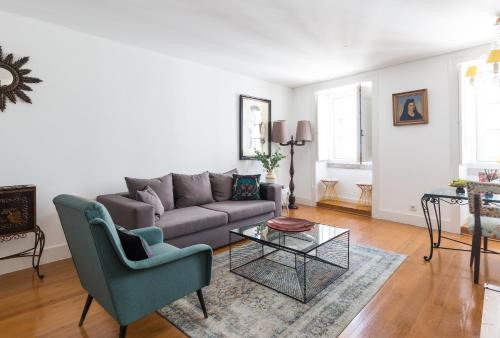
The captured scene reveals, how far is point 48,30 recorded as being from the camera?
2.80 meters

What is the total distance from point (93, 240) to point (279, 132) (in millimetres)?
4067

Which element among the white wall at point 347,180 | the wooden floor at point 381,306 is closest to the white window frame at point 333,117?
the white wall at point 347,180

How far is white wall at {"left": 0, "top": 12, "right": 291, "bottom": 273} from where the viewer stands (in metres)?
2.69

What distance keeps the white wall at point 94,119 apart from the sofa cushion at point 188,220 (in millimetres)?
852

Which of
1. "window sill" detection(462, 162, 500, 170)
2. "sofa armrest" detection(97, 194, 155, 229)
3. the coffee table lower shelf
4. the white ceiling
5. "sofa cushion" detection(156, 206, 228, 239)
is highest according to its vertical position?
the white ceiling

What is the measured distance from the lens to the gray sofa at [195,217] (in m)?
2.58

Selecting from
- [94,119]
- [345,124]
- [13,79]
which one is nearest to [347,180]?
[345,124]

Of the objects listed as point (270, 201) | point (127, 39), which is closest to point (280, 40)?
point (127, 39)

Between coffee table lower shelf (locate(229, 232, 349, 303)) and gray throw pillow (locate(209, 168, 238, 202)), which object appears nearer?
coffee table lower shelf (locate(229, 232, 349, 303))

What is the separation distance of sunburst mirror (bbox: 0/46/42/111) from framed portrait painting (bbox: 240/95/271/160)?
289 centimetres

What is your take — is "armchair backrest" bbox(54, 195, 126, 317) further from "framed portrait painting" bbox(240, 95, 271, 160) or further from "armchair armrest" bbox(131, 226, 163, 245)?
"framed portrait painting" bbox(240, 95, 271, 160)

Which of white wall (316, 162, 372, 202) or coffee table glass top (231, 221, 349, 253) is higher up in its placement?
white wall (316, 162, 372, 202)

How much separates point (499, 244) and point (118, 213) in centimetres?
442

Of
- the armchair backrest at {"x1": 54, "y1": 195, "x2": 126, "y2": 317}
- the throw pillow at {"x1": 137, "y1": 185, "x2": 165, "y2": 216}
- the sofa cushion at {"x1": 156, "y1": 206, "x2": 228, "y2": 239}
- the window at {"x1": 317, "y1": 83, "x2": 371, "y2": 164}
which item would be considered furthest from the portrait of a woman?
the armchair backrest at {"x1": 54, "y1": 195, "x2": 126, "y2": 317}
